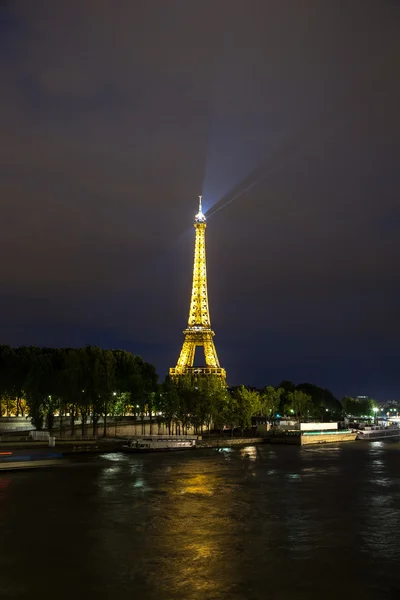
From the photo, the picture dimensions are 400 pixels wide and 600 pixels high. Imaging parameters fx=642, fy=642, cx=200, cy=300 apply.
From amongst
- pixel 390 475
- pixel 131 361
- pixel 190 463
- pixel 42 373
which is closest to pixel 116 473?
pixel 190 463

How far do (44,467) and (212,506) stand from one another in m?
23.3

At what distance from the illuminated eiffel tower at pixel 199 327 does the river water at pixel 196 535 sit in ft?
266

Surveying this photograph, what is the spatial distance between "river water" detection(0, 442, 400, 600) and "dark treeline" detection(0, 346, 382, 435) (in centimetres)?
2546

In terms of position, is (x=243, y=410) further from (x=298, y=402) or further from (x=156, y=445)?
(x=298, y=402)

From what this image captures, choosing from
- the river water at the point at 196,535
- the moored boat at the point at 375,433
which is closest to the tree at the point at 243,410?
the moored boat at the point at 375,433

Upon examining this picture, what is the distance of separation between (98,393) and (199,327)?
199 feet

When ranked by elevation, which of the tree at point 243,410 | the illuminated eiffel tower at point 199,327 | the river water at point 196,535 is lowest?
the river water at point 196,535

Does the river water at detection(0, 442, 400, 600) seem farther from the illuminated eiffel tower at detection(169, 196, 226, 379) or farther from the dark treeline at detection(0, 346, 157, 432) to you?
the illuminated eiffel tower at detection(169, 196, 226, 379)

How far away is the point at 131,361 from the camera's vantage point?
4104 inches

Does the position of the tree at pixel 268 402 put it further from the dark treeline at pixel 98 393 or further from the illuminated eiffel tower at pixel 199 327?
the dark treeline at pixel 98 393

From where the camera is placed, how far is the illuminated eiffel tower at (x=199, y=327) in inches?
5379

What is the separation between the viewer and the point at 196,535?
96.4 ft

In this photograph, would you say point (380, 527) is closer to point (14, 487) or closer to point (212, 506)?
point (212, 506)

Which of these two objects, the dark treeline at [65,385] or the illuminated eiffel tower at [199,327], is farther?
the illuminated eiffel tower at [199,327]
